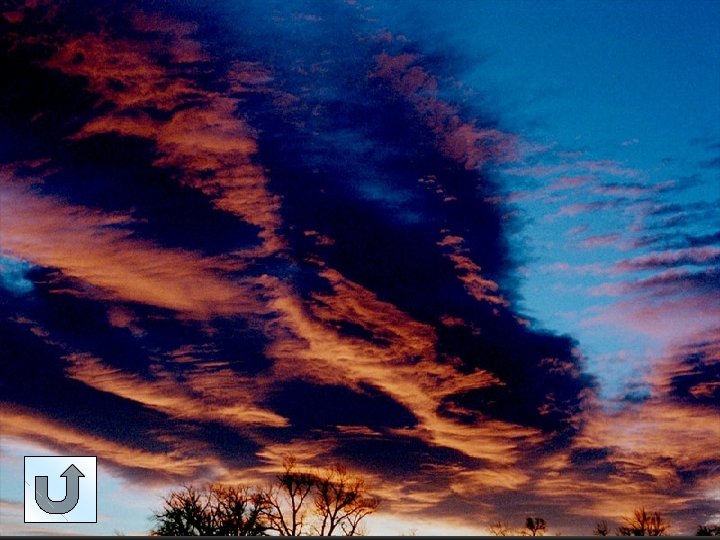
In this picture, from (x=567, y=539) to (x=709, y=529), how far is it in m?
68.8

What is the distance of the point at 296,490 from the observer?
207 ft

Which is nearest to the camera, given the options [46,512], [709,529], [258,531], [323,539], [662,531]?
[323,539]

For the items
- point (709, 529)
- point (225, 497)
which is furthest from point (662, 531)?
point (225, 497)

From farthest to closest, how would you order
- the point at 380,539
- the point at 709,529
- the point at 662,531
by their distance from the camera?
the point at 709,529, the point at 662,531, the point at 380,539

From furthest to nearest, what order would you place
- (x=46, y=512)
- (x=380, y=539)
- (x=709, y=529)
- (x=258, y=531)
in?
(x=709, y=529) → (x=258, y=531) → (x=46, y=512) → (x=380, y=539)

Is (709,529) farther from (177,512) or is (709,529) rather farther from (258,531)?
(177,512)

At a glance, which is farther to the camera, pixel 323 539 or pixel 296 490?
pixel 296 490

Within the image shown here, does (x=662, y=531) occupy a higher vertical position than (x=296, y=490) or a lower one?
lower

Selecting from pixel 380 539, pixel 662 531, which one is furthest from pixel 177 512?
pixel 380 539

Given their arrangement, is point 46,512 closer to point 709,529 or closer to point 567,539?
point 567,539

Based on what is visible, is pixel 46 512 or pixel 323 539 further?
pixel 46 512

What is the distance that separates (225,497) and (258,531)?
4.50 meters

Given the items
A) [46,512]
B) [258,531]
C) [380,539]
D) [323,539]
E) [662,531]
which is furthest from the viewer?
[662,531]

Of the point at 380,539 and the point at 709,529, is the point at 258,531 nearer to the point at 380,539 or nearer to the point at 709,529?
the point at 709,529
